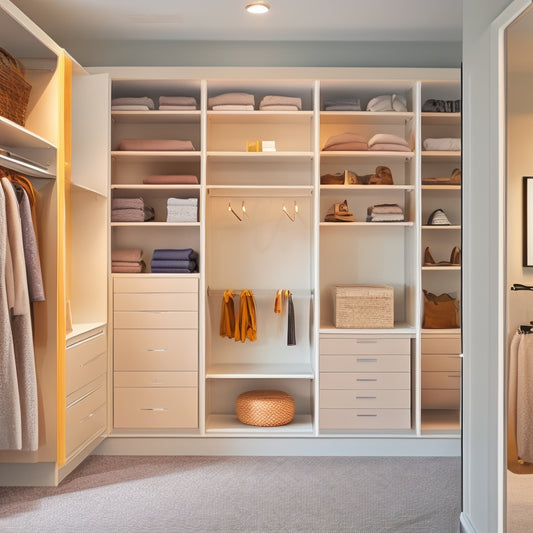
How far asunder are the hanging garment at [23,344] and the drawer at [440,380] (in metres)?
2.50

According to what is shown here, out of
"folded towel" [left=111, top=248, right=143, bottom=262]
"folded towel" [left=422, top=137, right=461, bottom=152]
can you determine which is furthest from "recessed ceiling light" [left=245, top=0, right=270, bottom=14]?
"folded towel" [left=111, top=248, right=143, bottom=262]

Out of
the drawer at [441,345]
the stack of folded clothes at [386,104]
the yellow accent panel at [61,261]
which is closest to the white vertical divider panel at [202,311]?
the yellow accent panel at [61,261]

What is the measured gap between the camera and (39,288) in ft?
10.6

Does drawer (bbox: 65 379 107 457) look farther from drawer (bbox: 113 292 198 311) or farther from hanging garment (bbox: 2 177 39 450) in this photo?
drawer (bbox: 113 292 198 311)

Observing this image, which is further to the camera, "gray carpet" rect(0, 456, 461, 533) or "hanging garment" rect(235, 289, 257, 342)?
"hanging garment" rect(235, 289, 257, 342)

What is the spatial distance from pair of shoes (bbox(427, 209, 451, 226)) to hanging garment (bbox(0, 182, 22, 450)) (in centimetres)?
274

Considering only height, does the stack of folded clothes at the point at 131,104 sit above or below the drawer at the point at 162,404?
above

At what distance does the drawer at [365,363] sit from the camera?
413 centimetres

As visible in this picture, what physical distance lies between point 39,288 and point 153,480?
4.37 feet

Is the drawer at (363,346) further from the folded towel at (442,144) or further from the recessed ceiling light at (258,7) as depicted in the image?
the recessed ceiling light at (258,7)

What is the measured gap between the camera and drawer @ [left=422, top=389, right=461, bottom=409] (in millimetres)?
4246

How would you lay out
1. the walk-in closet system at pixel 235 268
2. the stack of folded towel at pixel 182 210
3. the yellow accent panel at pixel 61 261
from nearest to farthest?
the yellow accent panel at pixel 61 261 → the walk-in closet system at pixel 235 268 → the stack of folded towel at pixel 182 210

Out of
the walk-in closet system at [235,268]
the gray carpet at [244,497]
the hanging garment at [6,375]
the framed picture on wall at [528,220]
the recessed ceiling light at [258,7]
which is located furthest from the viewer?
the recessed ceiling light at [258,7]

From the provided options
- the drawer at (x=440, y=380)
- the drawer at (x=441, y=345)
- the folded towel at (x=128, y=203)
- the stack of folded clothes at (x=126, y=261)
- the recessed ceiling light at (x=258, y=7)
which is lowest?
the drawer at (x=440, y=380)
